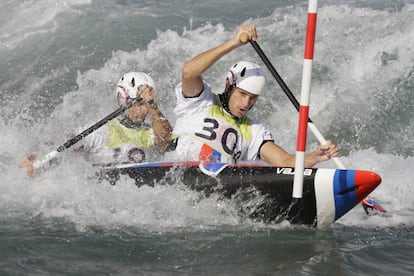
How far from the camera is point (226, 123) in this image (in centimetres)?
698

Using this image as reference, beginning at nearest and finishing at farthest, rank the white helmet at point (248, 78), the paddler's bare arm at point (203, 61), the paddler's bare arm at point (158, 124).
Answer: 1. the paddler's bare arm at point (203, 61)
2. the white helmet at point (248, 78)
3. the paddler's bare arm at point (158, 124)

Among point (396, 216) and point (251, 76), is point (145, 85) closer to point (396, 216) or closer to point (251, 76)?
point (251, 76)

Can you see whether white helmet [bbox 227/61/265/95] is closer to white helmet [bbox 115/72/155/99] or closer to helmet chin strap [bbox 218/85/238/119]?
helmet chin strap [bbox 218/85/238/119]

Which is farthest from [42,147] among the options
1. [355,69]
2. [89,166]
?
[355,69]

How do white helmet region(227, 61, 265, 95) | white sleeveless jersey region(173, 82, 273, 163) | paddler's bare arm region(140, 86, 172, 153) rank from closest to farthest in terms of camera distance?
white helmet region(227, 61, 265, 95), white sleeveless jersey region(173, 82, 273, 163), paddler's bare arm region(140, 86, 172, 153)

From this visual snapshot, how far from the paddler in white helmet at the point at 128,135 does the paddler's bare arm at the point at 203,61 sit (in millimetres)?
583

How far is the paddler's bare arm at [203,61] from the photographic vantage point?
622 centimetres

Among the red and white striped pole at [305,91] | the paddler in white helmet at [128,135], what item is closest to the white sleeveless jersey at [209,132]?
the paddler in white helmet at [128,135]

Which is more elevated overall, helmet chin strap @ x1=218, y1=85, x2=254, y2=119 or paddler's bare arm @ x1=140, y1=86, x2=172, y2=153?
helmet chin strap @ x1=218, y1=85, x2=254, y2=119

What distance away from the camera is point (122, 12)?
15.0 meters

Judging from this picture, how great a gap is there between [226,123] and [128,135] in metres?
1.07

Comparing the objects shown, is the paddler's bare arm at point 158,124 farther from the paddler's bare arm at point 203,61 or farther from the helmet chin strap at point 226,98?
the helmet chin strap at point 226,98

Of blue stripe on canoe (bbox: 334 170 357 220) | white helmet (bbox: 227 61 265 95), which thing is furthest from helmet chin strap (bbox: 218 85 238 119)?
blue stripe on canoe (bbox: 334 170 357 220)

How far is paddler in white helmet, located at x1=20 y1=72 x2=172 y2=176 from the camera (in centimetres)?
738
